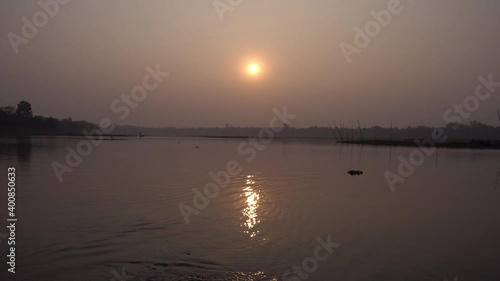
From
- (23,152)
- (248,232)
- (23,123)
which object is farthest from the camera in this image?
(23,123)

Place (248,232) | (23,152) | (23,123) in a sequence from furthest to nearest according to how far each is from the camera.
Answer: (23,123)
(23,152)
(248,232)

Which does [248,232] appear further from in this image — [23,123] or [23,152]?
[23,123]

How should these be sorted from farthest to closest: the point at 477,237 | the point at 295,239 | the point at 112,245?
1. the point at 477,237
2. the point at 295,239
3. the point at 112,245

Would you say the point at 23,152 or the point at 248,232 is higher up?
the point at 23,152

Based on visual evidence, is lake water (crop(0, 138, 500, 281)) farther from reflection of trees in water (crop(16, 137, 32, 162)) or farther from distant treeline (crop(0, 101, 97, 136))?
distant treeline (crop(0, 101, 97, 136))

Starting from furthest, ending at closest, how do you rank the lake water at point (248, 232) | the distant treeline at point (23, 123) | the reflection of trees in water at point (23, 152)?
the distant treeline at point (23, 123), the reflection of trees in water at point (23, 152), the lake water at point (248, 232)

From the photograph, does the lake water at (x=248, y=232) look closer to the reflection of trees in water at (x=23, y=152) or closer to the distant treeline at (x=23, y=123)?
the reflection of trees in water at (x=23, y=152)

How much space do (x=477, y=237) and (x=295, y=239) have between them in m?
5.72

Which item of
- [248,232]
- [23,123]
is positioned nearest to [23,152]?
[248,232]

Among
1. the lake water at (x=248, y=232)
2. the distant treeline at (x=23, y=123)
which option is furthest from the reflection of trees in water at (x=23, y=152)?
the distant treeline at (x=23, y=123)

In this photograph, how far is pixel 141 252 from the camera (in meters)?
8.52

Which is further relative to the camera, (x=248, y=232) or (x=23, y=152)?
A: (x=23, y=152)

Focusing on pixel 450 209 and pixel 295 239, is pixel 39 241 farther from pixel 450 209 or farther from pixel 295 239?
pixel 450 209

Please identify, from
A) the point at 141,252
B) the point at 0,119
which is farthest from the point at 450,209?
the point at 0,119
